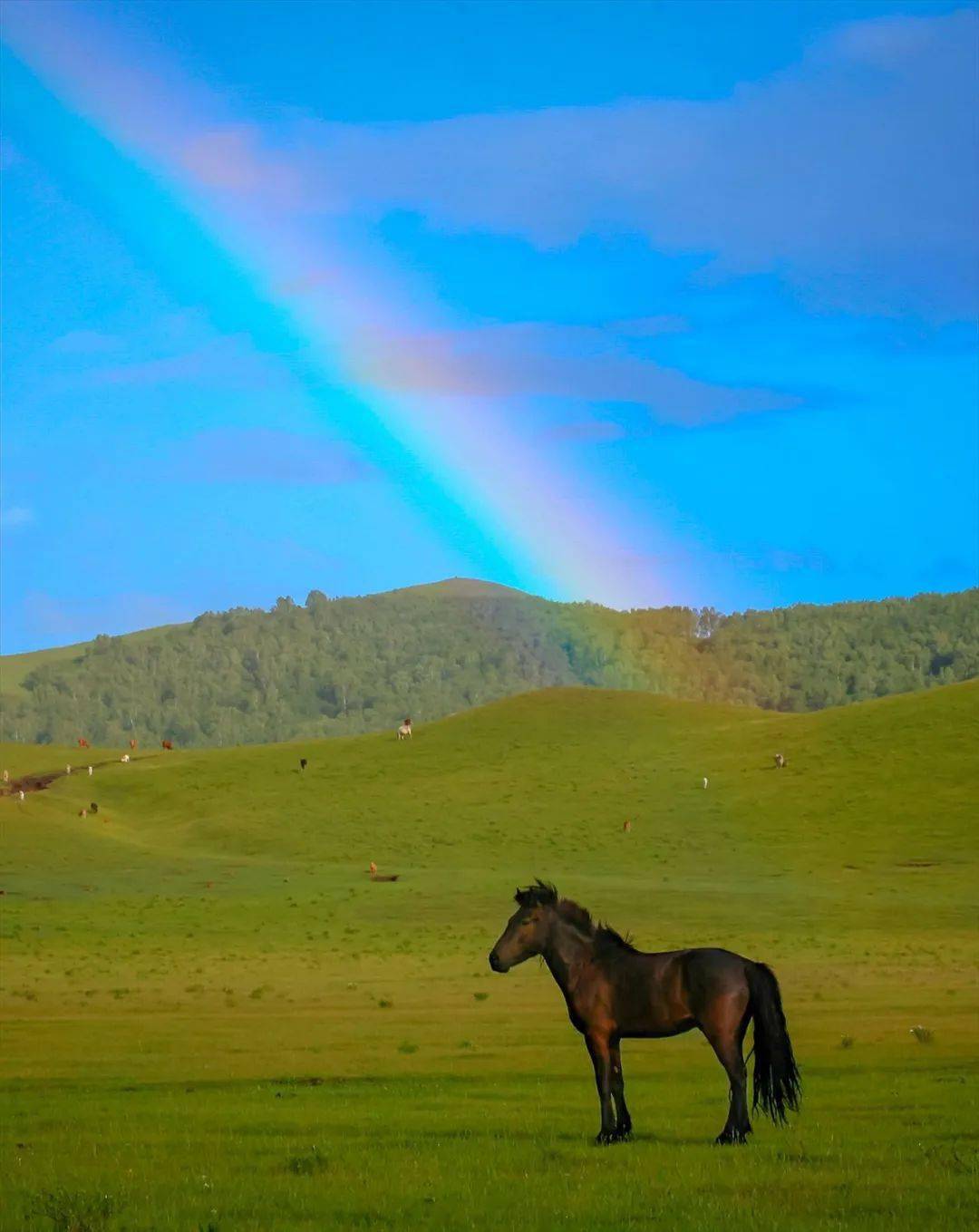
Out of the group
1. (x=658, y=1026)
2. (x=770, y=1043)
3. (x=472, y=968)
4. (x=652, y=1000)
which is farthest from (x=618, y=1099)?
(x=472, y=968)

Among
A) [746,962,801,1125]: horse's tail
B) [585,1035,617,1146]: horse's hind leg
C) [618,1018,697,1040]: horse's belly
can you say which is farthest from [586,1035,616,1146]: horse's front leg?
[746,962,801,1125]: horse's tail

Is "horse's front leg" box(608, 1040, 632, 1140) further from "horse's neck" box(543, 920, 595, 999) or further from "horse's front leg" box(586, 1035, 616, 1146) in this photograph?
"horse's neck" box(543, 920, 595, 999)

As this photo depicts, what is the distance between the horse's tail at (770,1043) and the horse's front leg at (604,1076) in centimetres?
129

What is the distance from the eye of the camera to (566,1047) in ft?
85.8

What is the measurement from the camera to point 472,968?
43625mm

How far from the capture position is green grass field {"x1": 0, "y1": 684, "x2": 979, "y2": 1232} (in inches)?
506

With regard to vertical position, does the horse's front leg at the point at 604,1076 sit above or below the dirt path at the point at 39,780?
below

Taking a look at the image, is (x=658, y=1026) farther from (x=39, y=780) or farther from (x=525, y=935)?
(x=39, y=780)

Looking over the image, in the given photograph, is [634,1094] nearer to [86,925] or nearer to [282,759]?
[86,925]

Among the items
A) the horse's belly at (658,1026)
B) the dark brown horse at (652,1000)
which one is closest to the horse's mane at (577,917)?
the dark brown horse at (652,1000)

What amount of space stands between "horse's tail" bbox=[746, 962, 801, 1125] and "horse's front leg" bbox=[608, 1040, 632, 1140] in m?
1.16

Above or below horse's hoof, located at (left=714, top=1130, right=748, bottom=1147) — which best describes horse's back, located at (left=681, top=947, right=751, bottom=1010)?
above

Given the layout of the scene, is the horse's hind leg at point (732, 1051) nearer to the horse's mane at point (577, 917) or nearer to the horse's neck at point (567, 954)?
the horse's mane at point (577, 917)

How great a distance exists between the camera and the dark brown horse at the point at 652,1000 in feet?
47.2
